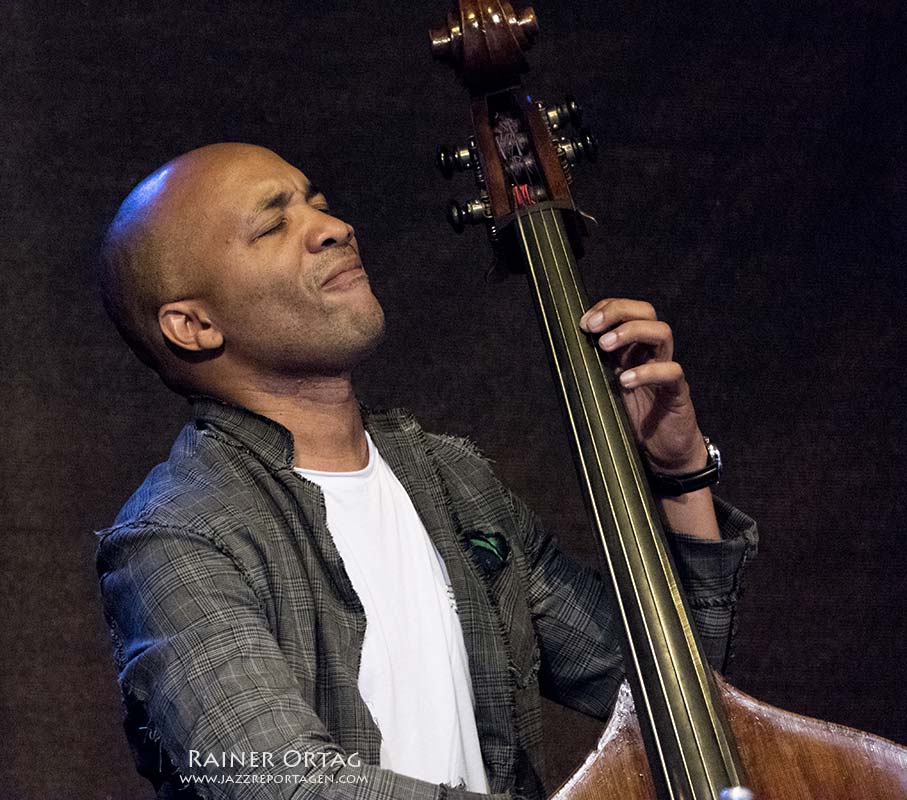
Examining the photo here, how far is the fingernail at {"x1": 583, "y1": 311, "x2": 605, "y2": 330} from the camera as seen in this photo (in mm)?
1250

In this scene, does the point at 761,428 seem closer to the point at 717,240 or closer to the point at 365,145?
the point at 717,240

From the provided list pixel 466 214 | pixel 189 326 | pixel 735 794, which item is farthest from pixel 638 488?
pixel 189 326

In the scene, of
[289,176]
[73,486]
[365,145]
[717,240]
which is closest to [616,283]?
[717,240]

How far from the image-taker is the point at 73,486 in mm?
2002

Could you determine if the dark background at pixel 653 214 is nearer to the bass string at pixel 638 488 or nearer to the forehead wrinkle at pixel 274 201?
the forehead wrinkle at pixel 274 201

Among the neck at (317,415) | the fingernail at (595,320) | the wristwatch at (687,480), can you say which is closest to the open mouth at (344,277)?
the neck at (317,415)

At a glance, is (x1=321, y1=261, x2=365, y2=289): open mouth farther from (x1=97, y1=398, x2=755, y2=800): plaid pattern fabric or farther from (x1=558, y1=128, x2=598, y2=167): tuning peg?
(x1=558, y1=128, x2=598, y2=167): tuning peg

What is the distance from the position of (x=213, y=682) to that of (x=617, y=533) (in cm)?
41

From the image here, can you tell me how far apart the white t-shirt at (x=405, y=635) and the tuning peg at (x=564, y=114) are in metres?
0.49

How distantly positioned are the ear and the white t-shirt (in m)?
0.22

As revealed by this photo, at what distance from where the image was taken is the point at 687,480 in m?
1.38

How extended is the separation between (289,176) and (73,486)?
2.56ft

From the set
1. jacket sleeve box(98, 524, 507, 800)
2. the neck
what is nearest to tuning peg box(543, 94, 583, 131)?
the neck

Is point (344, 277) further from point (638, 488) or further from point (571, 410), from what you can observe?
point (638, 488)
